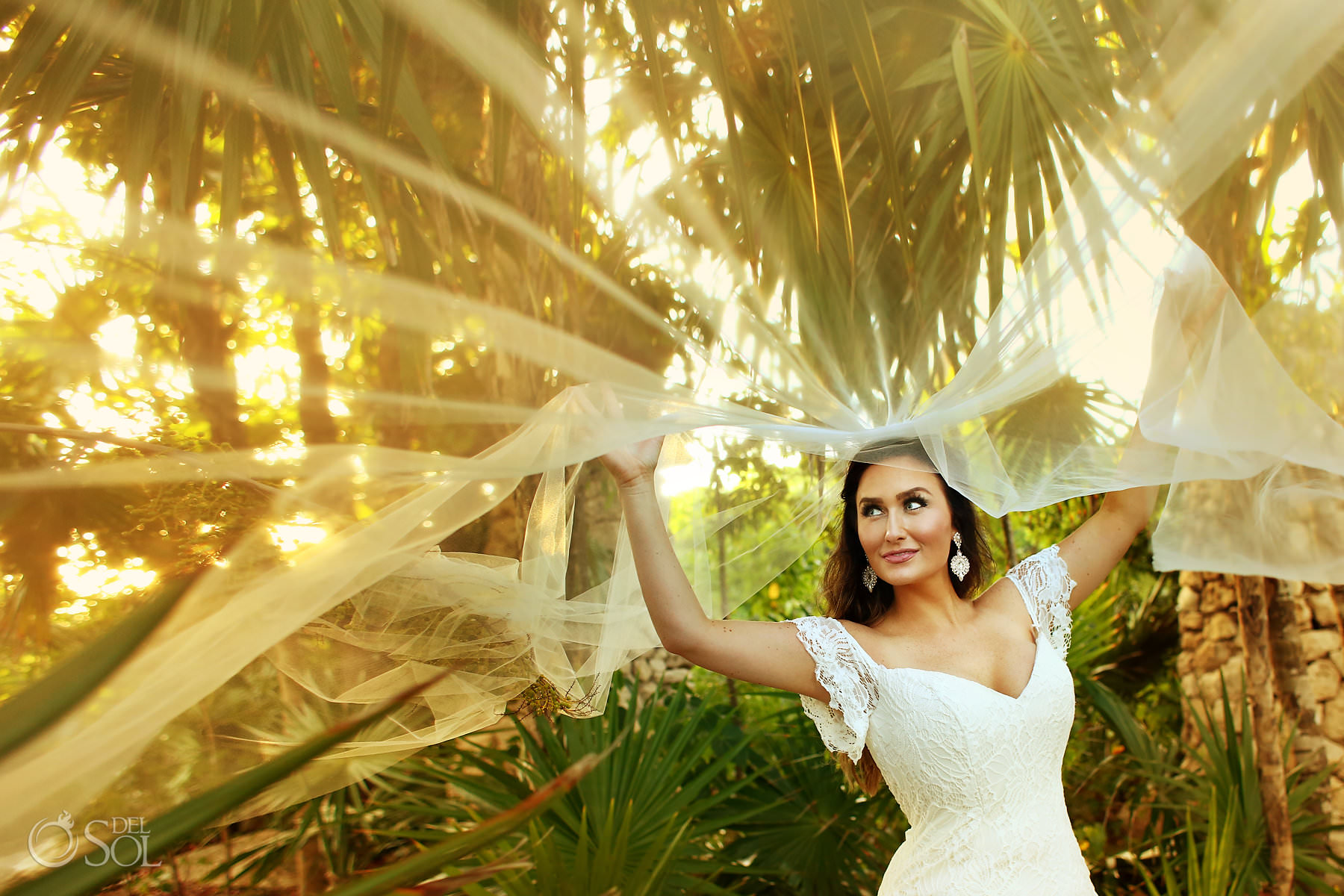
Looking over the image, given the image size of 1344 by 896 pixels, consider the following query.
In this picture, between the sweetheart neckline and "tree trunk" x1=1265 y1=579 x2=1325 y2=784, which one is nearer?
the sweetheart neckline

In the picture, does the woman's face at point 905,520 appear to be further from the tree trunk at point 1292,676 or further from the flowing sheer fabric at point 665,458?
the tree trunk at point 1292,676

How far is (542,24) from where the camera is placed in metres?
1.25

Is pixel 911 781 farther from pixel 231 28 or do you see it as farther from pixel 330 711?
pixel 231 28

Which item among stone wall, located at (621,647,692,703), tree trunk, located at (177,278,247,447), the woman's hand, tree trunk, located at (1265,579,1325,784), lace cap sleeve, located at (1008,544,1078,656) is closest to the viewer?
tree trunk, located at (177,278,247,447)

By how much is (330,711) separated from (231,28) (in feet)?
3.38

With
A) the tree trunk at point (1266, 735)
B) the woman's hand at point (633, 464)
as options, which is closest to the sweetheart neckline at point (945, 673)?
the woman's hand at point (633, 464)

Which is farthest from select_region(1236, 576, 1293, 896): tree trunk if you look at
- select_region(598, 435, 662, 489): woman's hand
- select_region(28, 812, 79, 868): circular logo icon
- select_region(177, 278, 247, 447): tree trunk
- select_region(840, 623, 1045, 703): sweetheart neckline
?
select_region(28, 812, 79, 868): circular logo icon

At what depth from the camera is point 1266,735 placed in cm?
295

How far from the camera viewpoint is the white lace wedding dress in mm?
1707

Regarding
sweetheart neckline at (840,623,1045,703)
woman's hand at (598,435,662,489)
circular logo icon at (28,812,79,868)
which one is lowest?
sweetheart neckline at (840,623,1045,703)

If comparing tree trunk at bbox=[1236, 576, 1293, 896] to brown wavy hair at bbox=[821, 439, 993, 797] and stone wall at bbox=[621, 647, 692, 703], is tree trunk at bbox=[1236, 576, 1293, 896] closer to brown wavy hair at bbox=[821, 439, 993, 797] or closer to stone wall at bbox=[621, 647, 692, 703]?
brown wavy hair at bbox=[821, 439, 993, 797]

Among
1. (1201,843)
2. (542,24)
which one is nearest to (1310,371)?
(542,24)

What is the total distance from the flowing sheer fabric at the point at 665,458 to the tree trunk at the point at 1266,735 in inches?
54.0

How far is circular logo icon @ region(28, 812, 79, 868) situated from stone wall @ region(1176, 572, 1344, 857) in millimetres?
3408
